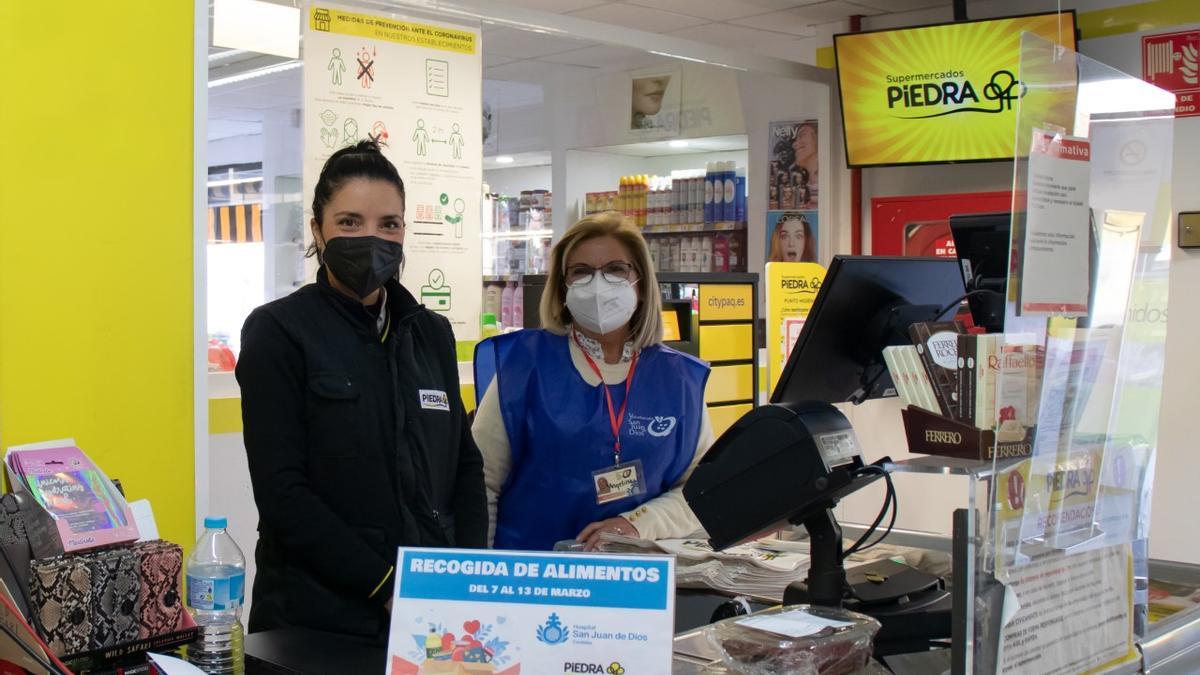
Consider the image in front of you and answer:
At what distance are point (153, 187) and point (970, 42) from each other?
4926 millimetres

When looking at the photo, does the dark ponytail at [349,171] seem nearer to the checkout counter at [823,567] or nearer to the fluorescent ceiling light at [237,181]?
the checkout counter at [823,567]

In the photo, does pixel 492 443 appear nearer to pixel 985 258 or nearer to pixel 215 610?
pixel 215 610

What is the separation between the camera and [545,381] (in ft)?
8.77

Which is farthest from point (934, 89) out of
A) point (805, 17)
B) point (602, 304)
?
point (602, 304)

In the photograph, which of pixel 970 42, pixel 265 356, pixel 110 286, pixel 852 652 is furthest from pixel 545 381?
pixel 970 42

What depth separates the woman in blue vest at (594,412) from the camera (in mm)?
2607

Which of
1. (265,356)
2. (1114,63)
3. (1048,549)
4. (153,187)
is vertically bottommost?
(1048,549)

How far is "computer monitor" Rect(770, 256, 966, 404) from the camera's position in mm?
1983

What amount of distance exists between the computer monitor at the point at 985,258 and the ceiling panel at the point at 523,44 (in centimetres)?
657

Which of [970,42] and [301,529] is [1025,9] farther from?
[301,529]

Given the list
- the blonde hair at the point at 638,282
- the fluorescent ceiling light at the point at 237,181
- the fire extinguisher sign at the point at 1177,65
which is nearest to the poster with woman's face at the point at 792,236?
the fire extinguisher sign at the point at 1177,65

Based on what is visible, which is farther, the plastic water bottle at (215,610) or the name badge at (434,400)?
the name badge at (434,400)

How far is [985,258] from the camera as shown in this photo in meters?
1.95

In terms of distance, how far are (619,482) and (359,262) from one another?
0.79 metres
